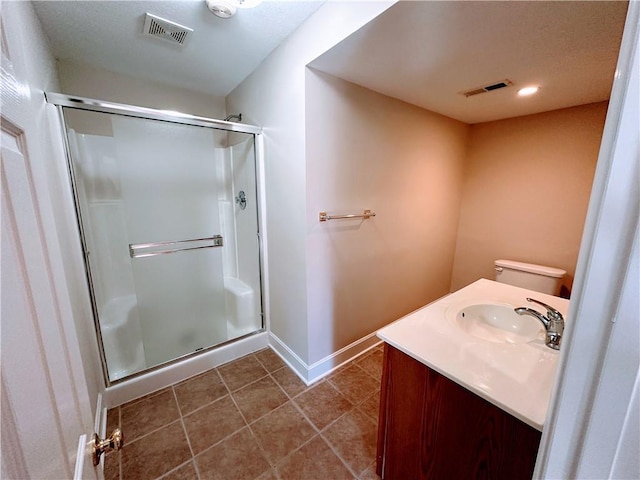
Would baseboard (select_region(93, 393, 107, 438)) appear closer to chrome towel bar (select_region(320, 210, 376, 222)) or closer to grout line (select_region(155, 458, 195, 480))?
grout line (select_region(155, 458, 195, 480))

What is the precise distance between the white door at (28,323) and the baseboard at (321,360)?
4.97ft

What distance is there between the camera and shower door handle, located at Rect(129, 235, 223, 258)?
210 centimetres

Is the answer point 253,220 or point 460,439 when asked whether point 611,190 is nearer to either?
point 460,439

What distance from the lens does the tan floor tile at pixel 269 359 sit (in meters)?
2.05

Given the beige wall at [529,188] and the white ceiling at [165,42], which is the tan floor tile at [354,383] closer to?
the beige wall at [529,188]

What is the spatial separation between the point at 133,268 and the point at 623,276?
2.65m

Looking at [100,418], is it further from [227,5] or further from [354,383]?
[227,5]

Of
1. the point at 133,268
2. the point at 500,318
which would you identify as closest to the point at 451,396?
the point at 500,318

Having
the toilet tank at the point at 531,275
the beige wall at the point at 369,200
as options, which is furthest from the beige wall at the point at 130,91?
the toilet tank at the point at 531,275

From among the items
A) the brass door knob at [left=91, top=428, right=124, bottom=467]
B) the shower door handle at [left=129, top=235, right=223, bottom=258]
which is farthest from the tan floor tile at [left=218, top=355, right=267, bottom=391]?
the brass door knob at [left=91, top=428, right=124, bottom=467]

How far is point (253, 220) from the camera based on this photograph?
2.26 metres

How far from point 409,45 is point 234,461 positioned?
7.67ft

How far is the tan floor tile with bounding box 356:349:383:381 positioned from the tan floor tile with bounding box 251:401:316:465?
657mm

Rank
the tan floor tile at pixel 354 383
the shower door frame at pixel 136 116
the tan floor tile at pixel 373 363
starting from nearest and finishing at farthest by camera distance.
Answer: the shower door frame at pixel 136 116
the tan floor tile at pixel 354 383
the tan floor tile at pixel 373 363
